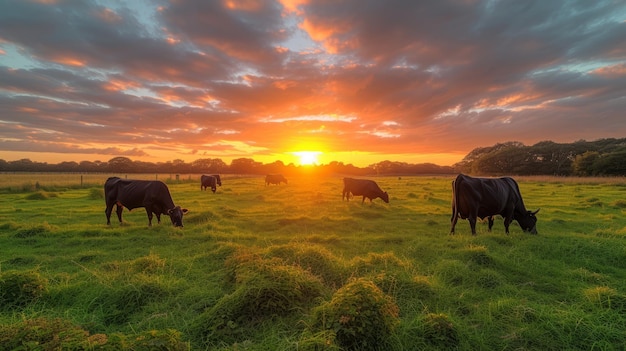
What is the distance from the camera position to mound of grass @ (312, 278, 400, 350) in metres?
3.81

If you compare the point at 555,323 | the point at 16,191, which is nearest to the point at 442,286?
the point at 555,323

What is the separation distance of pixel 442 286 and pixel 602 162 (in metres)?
62.4

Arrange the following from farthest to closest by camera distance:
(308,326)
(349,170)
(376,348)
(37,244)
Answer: (349,170), (37,244), (308,326), (376,348)

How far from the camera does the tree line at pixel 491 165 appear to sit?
53.6 meters

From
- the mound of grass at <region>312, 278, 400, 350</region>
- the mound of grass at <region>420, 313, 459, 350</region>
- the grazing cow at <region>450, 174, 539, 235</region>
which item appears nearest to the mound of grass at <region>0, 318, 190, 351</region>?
the mound of grass at <region>312, 278, 400, 350</region>

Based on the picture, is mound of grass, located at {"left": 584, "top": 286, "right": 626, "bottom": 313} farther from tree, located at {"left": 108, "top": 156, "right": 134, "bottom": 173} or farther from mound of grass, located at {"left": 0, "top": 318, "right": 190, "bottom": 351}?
tree, located at {"left": 108, "top": 156, "right": 134, "bottom": 173}

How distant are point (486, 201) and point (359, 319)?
29.5 feet

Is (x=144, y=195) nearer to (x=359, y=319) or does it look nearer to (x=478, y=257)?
(x=359, y=319)

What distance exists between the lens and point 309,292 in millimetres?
5254

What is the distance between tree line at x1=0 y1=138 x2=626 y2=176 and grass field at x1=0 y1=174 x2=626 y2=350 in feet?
188

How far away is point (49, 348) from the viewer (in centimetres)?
306

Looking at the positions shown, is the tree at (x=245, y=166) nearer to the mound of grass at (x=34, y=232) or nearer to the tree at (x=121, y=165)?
the tree at (x=121, y=165)

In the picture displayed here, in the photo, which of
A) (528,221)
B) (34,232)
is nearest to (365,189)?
(528,221)

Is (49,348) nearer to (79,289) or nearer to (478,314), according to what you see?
(79,289)
